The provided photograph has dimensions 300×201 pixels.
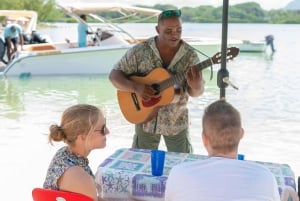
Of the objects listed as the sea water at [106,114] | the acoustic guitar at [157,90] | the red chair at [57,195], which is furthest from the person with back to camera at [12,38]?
the red chair at [57,195]

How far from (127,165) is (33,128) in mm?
4460

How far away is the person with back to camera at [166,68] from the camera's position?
295 cm

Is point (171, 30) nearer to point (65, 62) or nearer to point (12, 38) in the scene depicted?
point (65, 62)

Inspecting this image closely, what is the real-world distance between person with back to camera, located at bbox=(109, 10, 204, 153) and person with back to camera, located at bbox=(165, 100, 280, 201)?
4.09 ft

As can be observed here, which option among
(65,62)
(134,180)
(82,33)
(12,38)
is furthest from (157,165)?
(12,38)

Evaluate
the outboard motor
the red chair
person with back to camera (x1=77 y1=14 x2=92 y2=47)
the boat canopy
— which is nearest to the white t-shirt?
the red chair

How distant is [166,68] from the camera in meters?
3.08

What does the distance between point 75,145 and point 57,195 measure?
9.1 inches

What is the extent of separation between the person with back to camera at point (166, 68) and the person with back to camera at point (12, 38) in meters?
10.6

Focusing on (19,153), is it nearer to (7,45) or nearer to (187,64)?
(187,64)

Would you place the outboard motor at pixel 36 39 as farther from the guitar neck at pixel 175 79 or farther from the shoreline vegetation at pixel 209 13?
the shoreline vegetation at pixel 209 13

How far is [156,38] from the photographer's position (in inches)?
119

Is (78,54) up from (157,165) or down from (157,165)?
down

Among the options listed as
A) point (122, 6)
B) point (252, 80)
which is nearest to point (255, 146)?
point (252, 80)
